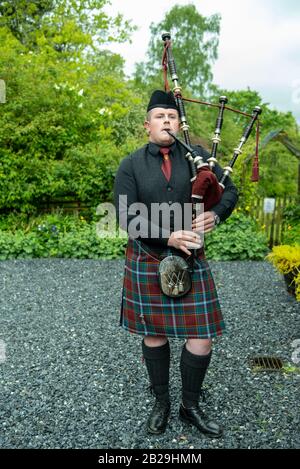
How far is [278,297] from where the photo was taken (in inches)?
182

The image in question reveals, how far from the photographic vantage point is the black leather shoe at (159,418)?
227cm

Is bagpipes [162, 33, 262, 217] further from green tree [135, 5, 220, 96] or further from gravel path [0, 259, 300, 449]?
green tree [135, 5, 220, 96]

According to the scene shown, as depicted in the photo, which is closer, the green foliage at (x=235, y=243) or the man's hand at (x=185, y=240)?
the man's hand at (x=185, y=240)

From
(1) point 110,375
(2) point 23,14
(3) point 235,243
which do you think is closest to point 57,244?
(3) point 235,243

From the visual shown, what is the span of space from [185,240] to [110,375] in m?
1.34

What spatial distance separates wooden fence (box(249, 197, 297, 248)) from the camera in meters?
7.32

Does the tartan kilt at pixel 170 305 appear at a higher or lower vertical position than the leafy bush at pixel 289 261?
higher

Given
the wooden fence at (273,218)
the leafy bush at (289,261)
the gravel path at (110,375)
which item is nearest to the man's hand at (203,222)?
the gravel path at (110,375)

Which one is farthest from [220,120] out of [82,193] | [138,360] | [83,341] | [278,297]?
[82,193]

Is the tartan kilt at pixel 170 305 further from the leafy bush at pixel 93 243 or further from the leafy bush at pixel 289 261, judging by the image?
the leafy bush at pixel 93 243

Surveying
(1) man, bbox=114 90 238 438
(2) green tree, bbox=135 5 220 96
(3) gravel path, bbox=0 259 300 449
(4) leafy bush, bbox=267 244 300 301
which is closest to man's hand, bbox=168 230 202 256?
(1) man, bbox=114 90 238 438

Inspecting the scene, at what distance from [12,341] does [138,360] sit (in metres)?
1.05

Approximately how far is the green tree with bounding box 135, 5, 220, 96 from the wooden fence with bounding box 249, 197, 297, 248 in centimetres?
1320
